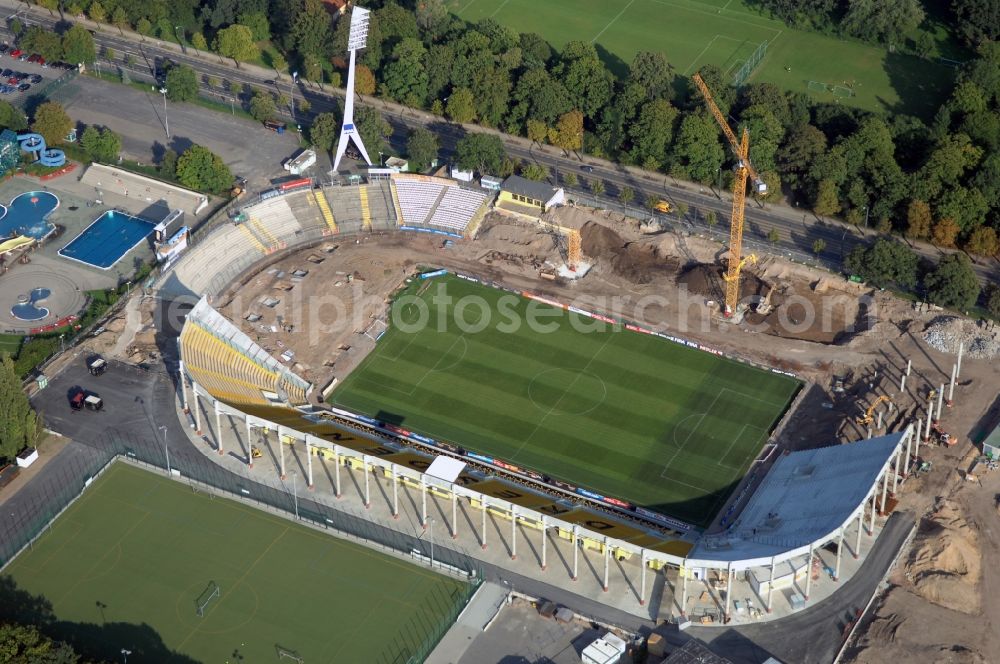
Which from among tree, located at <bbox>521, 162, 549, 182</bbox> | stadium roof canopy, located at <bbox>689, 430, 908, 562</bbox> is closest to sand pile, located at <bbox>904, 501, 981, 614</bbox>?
stadium roof canopy, located at <bbox>689, 430, 908, 562</bbox>

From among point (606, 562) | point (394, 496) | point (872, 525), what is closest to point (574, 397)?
point (394, 496)

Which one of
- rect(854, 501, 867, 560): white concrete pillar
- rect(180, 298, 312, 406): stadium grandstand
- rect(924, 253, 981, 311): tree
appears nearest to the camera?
rect(854, 501, 867, 560): white concrete pillar

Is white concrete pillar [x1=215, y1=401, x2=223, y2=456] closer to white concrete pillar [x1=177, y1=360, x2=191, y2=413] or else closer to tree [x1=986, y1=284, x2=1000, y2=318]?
white concrete pillar [x1=177, y1=360, x2=191, y2=413]

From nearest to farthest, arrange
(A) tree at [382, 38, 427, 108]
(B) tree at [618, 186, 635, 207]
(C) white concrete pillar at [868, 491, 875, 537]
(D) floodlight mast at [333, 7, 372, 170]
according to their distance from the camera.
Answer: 1. (C) white concrete pillar at [868, 491, 875, 537]
2. (B) tree at [618, 186, 635, 207]
3. (D) floodlight mast at [333, 7, 372, 170]
4. (A) tree at [382, 38, 427, 108]

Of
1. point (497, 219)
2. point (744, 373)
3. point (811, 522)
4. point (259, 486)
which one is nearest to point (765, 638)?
point (811, 522)

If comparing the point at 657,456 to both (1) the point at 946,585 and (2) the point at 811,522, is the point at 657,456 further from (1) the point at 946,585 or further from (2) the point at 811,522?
(1) the point at 946,585

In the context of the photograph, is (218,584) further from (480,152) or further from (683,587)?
(480,152)

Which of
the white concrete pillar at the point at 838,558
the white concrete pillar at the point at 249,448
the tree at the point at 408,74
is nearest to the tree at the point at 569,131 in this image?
the tree at the point at 408,74
